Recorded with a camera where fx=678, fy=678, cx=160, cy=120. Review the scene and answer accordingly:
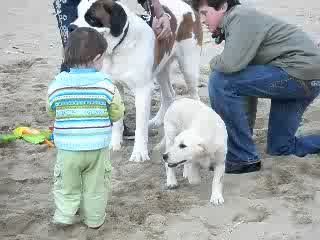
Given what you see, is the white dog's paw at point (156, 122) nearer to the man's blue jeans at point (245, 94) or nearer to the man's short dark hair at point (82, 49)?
the man's blue jeans at point (245, 94)

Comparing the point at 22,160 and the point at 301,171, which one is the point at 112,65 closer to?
the point at 22,160

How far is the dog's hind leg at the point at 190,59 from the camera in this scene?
5551 mm

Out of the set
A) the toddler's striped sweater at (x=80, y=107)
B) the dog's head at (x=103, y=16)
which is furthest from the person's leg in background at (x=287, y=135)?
the toddler's striped sweater at (x=80, y=107)

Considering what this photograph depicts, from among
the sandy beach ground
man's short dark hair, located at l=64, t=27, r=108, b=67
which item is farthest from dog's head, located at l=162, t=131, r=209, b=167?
man's short dark hair, located at l=64, t=27, r=108, b=67

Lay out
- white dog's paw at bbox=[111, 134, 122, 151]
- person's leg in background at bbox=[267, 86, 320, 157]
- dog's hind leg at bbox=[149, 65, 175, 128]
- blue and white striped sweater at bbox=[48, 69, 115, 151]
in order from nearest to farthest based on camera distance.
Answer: blue and white striped sweater at bbox=[48, 69, 115, 151] → person's leg in background at bbox=[267, 86, 320, 157] → white dog's paw at bbox=[111, 134, 122, 151] → dog's hind leg at bbox=[149, 65, 175, 128]

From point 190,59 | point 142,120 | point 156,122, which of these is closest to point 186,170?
point 142,120

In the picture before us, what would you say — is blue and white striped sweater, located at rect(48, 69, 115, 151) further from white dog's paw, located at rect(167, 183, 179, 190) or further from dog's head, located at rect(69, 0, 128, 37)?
dog's head, located at rect(69, 0, 128, 37)

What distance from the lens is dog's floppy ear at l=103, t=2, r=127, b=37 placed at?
4660 millimetres

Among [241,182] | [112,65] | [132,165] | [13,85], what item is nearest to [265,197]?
[241,182]

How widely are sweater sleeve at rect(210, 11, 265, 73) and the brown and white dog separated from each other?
0.77 m

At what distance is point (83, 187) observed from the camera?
3721 millimetres

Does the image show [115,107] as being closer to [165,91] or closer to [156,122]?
[156,122]

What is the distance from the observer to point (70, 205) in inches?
145

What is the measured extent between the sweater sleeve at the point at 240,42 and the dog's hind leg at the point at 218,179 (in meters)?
0.60
